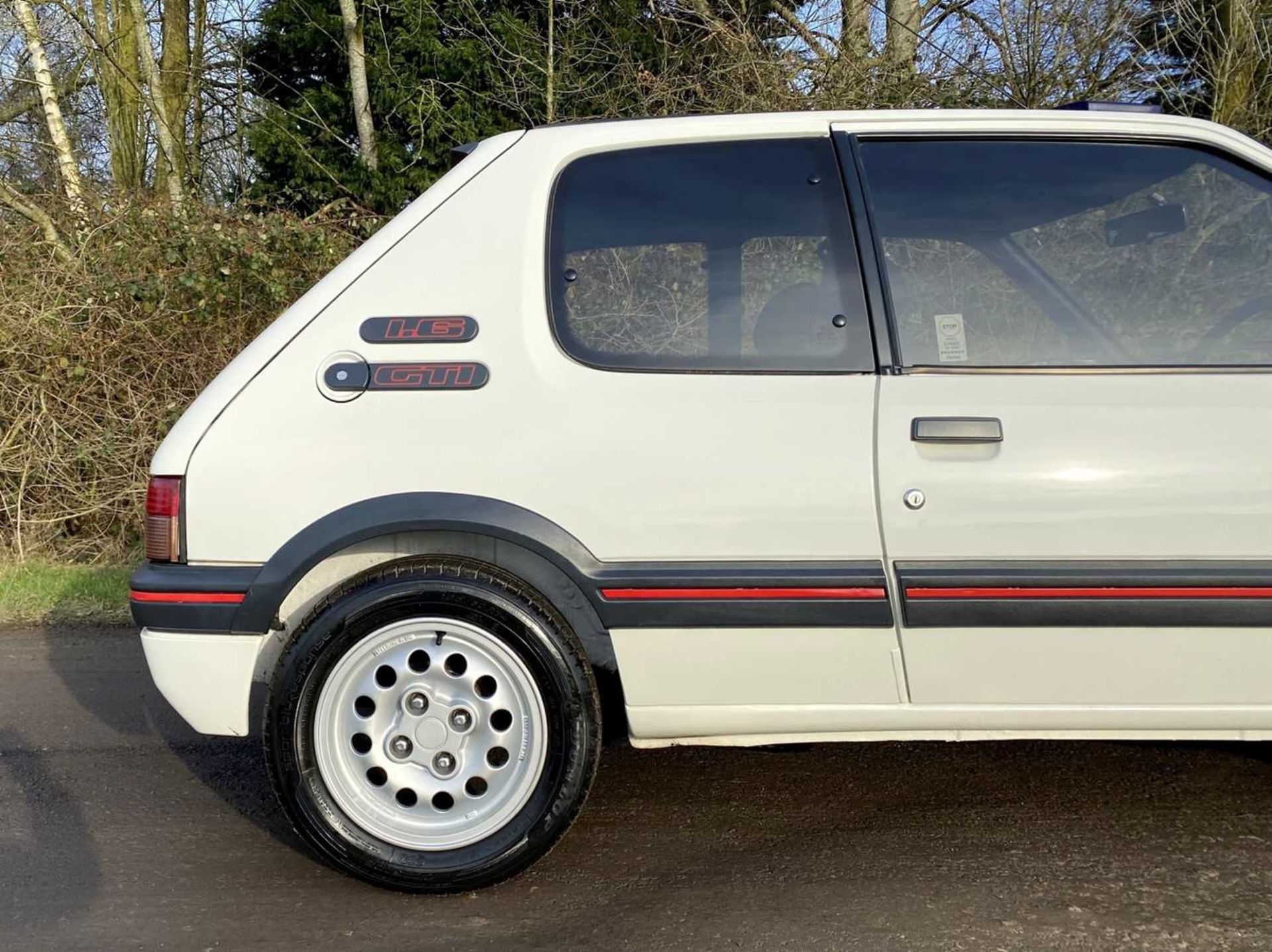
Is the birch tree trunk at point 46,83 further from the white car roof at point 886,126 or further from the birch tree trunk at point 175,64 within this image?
the white car roof at point 886,126

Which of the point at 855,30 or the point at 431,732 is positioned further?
the point at 855,30

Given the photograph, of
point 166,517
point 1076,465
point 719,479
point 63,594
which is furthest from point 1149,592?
point 63,594

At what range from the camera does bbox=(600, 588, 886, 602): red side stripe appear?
101 inches

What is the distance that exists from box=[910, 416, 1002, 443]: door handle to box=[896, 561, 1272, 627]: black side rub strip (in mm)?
294

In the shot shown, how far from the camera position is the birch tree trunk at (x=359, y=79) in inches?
455

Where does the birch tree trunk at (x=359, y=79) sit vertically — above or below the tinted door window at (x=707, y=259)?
above

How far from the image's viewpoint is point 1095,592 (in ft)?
8.21

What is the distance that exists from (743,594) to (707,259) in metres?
0.90

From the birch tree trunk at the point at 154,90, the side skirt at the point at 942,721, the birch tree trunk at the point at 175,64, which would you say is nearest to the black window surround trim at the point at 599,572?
the side skirt at the point at 942,721

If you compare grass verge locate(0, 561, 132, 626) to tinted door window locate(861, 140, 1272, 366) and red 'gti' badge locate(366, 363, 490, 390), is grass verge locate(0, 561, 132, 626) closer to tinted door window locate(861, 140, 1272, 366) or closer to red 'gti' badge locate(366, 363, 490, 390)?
red 'gti' badge locate(366, 363, 490, 390)

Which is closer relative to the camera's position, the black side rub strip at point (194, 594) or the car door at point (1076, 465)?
the car door at point (1076, 465)

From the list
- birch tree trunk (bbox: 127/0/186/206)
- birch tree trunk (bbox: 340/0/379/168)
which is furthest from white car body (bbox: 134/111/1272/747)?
birch tree trunk (bbox: 340/0/379/168)

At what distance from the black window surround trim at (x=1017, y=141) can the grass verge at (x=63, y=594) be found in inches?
170

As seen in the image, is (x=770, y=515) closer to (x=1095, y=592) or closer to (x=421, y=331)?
(x=1095, y=592)
